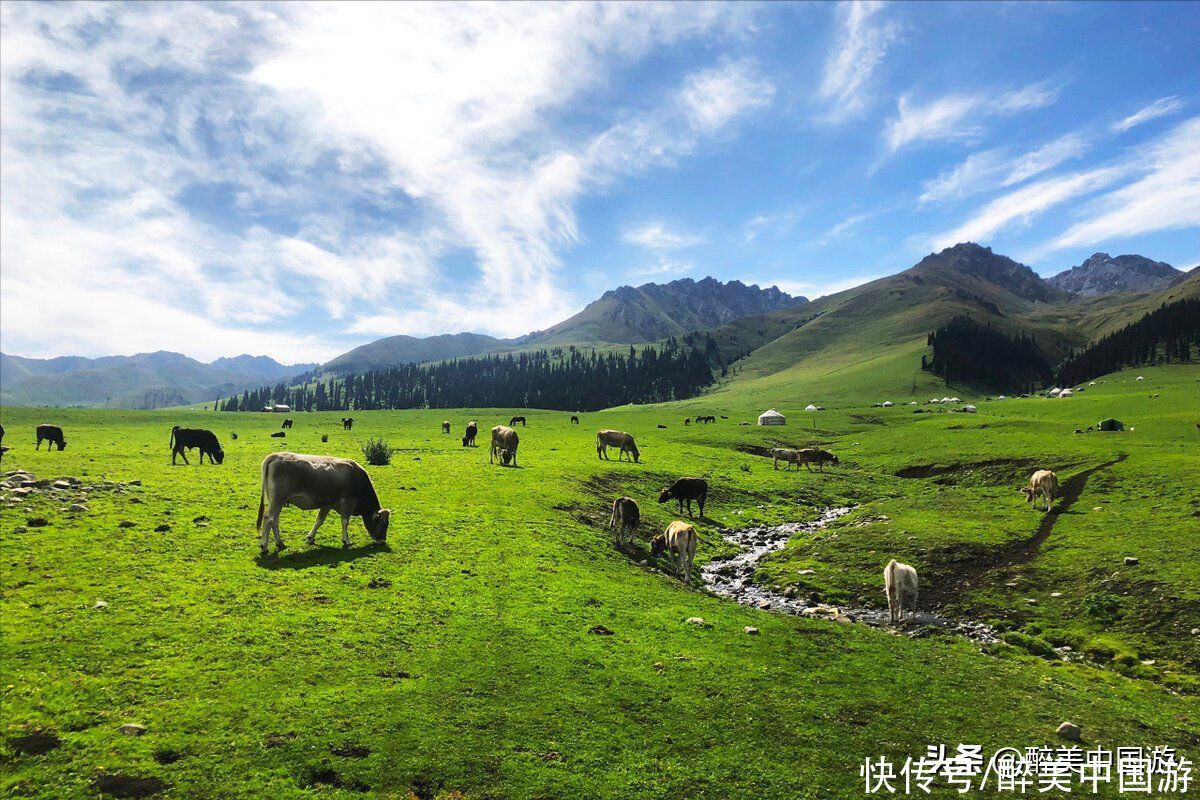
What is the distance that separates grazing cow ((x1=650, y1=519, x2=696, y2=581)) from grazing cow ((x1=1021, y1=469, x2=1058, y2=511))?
24296 mm

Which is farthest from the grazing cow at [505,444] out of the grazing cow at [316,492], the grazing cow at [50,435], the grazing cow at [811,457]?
the grazing cow at [50,435]

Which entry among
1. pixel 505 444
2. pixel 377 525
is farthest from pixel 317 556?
pixel 505 444

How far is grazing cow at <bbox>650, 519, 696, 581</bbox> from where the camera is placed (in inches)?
931

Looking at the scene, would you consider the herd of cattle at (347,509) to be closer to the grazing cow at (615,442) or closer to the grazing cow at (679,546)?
the grazing cow at (679,546)

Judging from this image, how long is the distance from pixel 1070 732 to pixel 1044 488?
91.8 ft

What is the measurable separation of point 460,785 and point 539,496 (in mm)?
23379

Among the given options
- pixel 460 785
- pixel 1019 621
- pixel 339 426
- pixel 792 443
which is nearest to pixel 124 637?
pixel 460 785

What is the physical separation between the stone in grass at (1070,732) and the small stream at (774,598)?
6985mm

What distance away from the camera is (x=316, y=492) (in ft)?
64.2

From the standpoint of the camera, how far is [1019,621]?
19641mm

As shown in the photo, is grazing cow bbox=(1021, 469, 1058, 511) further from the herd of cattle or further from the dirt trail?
the herd of cattle

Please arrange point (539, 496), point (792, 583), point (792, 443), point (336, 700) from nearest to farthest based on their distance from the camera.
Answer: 1. point (336, 700)
2. point (792, 583)
3. point (539, 496)
4. point (792, 443)

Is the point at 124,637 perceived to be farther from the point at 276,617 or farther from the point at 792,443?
the point at 792,443

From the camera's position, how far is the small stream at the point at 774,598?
63.6 feet
